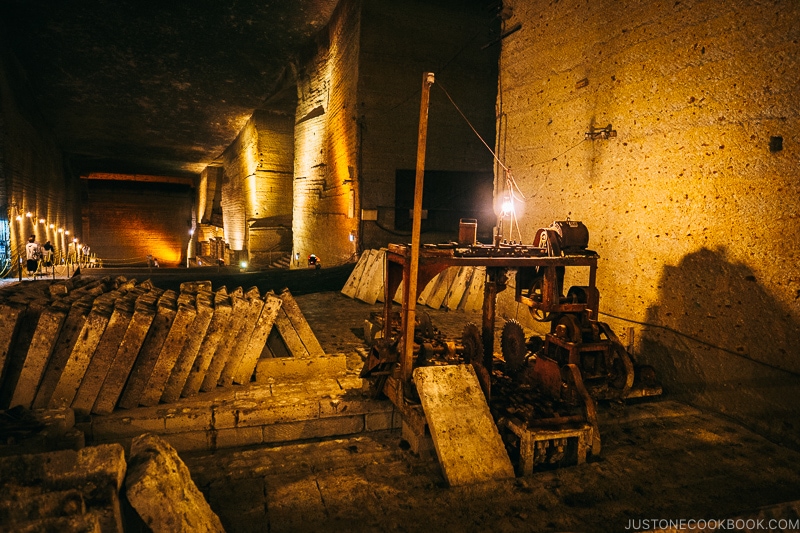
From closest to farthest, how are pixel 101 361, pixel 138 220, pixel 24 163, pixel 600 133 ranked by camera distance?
pixel 101 361 → pixel 600 133 → pixel 24 163 → pixel 138 220

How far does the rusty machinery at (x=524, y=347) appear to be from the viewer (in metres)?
4.39

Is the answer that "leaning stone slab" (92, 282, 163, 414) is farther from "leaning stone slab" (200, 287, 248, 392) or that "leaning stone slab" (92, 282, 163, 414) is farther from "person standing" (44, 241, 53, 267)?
"person standing" (44, 241, 53, 267)

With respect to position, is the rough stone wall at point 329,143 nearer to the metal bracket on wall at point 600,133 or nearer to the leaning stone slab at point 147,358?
the metal bracket on wall at point 600,133

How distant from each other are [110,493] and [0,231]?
1450 cm

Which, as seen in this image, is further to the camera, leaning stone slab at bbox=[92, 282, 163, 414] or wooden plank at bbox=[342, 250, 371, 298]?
wooden plank at bbox=[342, 250, 371, 298]

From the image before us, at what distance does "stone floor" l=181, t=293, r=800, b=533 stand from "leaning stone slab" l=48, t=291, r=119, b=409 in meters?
1.25

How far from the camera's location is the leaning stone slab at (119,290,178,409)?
4523 millimetres

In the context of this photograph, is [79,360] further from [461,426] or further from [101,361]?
[461,426]

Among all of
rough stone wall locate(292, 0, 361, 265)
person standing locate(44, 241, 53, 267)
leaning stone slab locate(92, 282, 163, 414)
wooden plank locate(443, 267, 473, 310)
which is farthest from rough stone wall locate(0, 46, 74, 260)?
wooden plank locate(443, 267, 473, 310)

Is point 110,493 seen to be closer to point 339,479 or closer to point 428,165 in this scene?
point 339,479

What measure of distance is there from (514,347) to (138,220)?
3584 cm

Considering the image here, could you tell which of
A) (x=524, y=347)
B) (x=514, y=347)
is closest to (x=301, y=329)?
(x=514, y=347)

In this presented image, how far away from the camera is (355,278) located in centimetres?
1138

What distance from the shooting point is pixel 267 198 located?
64.0 feet
